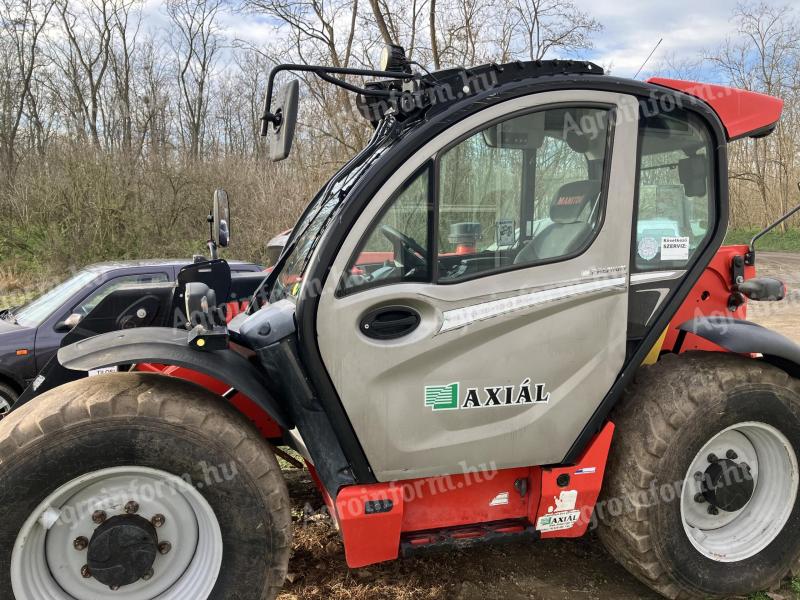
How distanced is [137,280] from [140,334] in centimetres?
460

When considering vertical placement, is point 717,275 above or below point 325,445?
above

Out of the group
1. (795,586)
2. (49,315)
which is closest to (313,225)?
(795,586)

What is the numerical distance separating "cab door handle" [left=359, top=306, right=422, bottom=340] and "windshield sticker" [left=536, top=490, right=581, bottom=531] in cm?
110

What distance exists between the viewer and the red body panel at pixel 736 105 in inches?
112

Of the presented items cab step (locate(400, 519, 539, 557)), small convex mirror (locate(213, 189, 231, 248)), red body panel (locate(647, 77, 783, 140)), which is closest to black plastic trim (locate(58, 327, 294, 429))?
cab step (locate(400, 519, 539, 557))

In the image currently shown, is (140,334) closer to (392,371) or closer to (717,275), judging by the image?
(392,371)

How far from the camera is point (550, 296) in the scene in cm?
255

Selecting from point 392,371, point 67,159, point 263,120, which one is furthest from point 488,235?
point 67,159

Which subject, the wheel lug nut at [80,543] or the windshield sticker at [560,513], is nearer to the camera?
the wheel lug nut at [80,543]

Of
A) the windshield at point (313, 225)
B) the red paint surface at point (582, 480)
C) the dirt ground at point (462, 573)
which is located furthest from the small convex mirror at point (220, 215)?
the red paint surface at point (582, 480)

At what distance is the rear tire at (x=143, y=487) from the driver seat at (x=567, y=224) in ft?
4.81

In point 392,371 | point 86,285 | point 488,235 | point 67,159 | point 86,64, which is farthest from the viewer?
point 86,64

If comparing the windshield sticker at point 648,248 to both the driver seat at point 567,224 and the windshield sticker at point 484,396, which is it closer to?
the driver seat at point 567,224

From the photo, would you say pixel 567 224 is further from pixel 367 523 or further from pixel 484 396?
pixel 367 523
